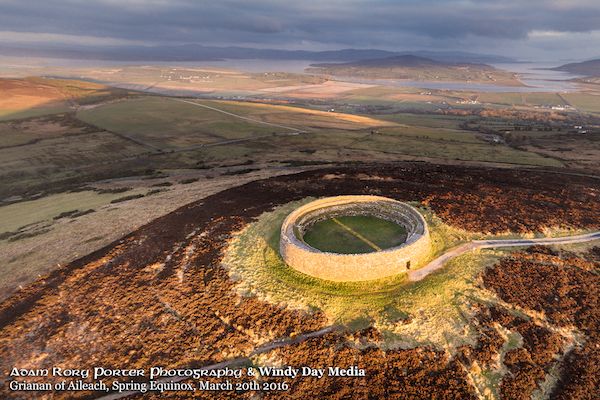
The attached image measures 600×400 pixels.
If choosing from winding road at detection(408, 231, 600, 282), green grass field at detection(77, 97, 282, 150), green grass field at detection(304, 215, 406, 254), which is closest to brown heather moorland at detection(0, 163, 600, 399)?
winding road at detection(408, 231, 600, 282)

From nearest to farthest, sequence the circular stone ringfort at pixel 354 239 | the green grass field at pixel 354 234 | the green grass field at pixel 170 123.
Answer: the circular stone ringfort at pixel 354 239, the green grass field at pixel 354 234, the green grass field at pixel 170 123

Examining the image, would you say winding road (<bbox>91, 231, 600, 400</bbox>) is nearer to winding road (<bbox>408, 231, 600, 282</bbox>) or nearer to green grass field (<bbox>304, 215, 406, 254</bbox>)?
winding road (<bbox>408, 231, 600, 282</bbox>)

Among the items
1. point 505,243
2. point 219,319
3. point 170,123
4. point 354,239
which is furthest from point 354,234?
point 170,123

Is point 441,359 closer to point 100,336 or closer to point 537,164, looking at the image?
point 100,336

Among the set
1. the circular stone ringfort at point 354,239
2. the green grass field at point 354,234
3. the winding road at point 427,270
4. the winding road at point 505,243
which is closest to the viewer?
the winding road at point 427,270

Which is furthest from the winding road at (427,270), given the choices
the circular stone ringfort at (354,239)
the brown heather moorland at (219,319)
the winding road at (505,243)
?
the circular stone ringfort at (354,239)

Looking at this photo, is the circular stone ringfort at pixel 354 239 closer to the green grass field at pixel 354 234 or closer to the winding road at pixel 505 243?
the green grass field at pixel 354 234

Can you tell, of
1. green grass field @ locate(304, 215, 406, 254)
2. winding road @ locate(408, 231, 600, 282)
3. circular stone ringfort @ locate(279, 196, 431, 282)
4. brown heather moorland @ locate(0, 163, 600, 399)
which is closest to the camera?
brown heather moorland @ locate(0, 163, 600, 399)

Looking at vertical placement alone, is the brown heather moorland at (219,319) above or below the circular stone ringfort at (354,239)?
below

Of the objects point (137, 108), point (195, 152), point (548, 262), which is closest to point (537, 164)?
point (548, 262)
